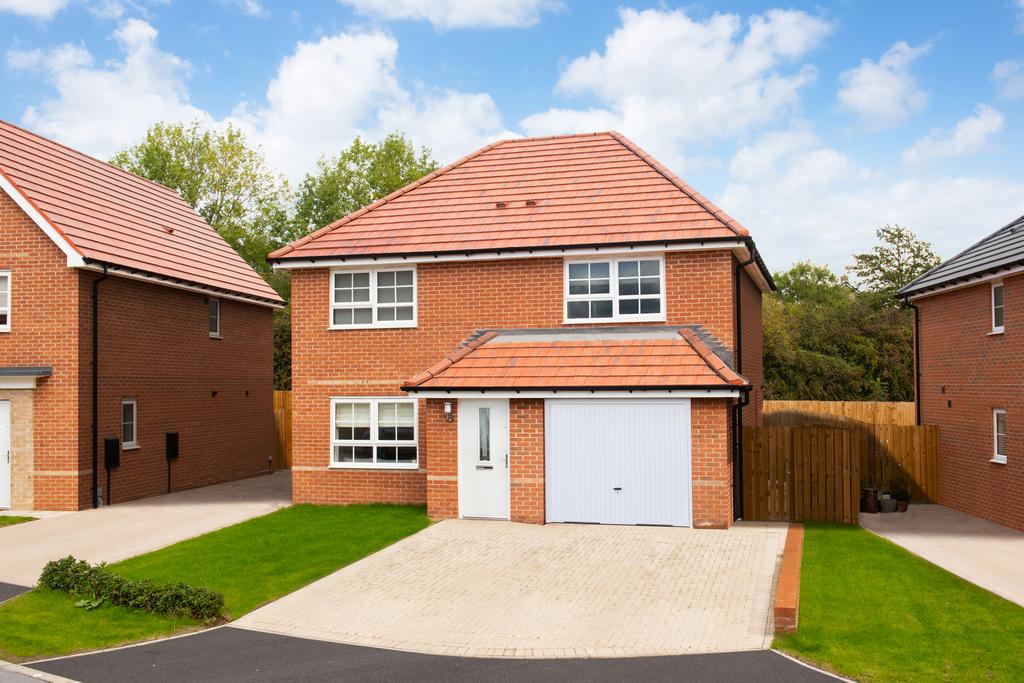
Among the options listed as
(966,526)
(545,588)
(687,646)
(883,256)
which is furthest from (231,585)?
(883,256)

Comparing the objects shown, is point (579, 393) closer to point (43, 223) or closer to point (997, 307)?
point (997, 307)

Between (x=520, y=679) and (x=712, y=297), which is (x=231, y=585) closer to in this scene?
(x=520, y=679)

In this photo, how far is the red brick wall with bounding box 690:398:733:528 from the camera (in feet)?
50.1

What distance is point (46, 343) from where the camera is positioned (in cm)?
1858

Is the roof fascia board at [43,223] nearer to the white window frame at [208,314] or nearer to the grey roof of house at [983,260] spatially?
the white window frame at [208,314]

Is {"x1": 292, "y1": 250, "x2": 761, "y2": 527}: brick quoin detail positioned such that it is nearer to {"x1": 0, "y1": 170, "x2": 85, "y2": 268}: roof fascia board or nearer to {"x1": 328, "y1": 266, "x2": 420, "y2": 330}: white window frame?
{"x1": 328, "y1": 266, "x2": 420, "y2": 330}: white window frame

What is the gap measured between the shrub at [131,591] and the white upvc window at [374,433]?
7.39 metres

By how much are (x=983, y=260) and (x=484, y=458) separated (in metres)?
11.2

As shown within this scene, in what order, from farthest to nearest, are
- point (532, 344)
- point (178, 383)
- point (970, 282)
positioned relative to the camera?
1. point (178, 383)
2. point (970, 282)
3. point (532, 344)

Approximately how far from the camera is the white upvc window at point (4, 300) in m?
18.9

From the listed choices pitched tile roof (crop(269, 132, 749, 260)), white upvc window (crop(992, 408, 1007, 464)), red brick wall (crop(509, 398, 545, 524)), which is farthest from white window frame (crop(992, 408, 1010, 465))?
red brick wall (crop(509, 398, 545, 524))

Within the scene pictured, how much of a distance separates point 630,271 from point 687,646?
31.5 ft

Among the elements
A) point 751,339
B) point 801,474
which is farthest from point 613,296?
point 751,339

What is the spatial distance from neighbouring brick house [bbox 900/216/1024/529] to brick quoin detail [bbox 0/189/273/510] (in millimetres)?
17966
